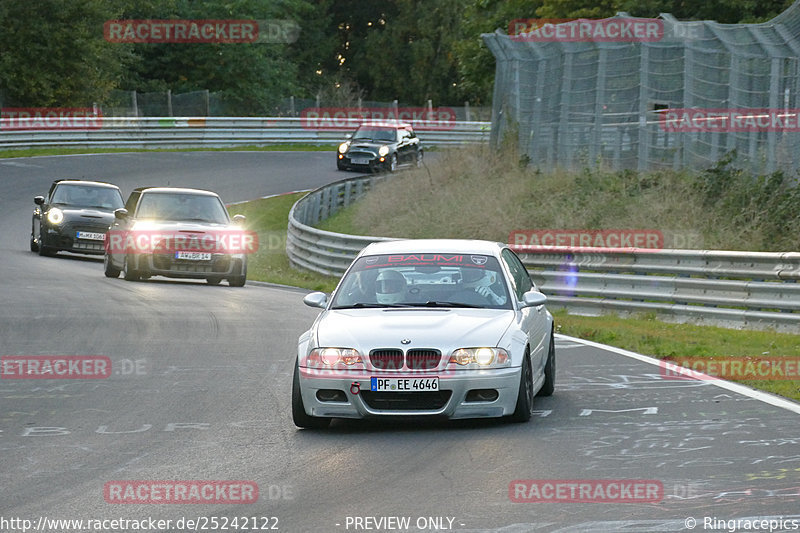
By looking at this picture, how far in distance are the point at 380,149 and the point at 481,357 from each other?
35264 millimetres

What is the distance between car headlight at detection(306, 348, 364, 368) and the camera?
9.47 meters

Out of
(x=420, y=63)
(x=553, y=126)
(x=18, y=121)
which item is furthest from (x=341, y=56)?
(x=553, y=126)

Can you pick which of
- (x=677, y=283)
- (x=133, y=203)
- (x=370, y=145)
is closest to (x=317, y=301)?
(x=677, y=283)

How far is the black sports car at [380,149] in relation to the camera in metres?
44.4

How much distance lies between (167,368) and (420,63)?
70934 millimetres

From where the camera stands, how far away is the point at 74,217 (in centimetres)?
2639

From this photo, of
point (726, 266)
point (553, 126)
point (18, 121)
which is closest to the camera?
point (726, 266)

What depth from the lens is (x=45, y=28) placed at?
53.8 m

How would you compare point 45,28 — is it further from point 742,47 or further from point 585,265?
point 585,265

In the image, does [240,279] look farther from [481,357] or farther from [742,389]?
[481,357]

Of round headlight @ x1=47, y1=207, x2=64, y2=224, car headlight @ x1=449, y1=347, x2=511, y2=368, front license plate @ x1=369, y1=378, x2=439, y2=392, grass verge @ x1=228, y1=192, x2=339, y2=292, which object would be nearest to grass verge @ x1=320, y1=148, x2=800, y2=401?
grass verge @ x1=228, y1=192, x2=339, y2=292

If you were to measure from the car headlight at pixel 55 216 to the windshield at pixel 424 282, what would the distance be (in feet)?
54.7

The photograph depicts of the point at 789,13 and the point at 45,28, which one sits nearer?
the point at 789,13

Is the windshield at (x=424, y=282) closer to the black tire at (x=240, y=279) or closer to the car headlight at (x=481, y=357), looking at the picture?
the car headlight at (x=481, y=357)
